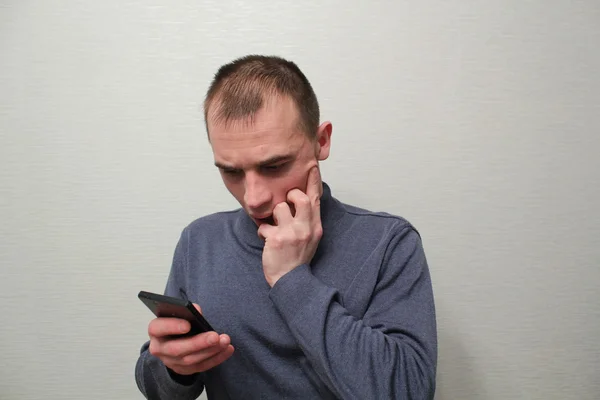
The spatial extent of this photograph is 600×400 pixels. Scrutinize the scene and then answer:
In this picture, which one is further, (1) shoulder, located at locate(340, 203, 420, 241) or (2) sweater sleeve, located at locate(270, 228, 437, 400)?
(1) shoulder, located at locate(340, 203, 420, 241)

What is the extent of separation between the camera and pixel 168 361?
2.60ft

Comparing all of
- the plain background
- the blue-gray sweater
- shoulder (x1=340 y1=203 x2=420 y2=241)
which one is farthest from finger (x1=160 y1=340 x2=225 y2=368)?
the plain background

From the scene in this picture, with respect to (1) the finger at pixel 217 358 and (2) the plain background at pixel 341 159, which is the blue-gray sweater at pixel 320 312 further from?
(2) the plain background at pixel 341 159

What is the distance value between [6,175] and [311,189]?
915 millimetres

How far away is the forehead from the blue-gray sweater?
0.64ft

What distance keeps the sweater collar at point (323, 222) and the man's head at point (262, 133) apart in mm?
99

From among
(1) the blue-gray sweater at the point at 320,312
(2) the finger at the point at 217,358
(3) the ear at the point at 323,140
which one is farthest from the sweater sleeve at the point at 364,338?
(3) the ear at the point at 323,140

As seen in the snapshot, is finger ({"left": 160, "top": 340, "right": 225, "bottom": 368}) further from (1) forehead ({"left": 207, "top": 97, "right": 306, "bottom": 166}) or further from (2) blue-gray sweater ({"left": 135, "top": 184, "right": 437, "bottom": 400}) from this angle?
(1) forehead ({"left": 207, "top": 97, "right": 306, "bottom": 166})

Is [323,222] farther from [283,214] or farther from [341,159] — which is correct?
[341,159]

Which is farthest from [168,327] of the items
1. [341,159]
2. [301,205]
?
[341,159]

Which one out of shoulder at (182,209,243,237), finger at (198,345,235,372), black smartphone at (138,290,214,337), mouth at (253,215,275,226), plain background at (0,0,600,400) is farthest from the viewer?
plain background at (0,0,600,400)

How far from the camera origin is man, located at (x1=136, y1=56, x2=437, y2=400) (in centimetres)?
75

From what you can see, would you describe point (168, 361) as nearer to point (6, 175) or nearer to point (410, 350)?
point (410, 350)

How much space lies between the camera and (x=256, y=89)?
829 millimetres
